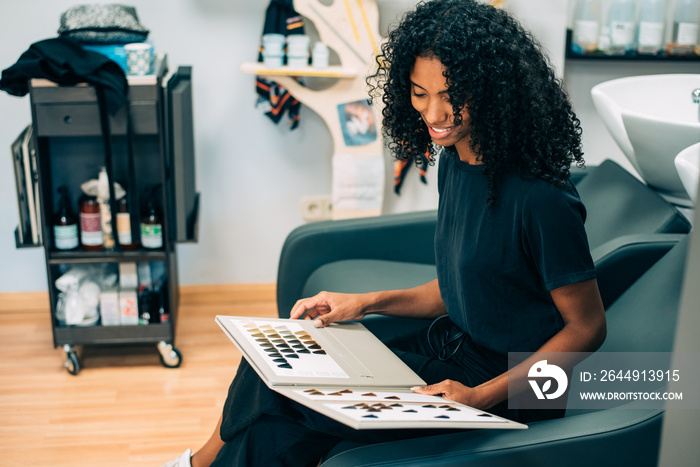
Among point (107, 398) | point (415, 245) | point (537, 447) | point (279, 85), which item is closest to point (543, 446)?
point (537, 447)

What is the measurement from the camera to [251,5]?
7.97ft

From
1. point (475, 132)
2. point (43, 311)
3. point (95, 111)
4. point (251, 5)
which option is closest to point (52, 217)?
point (95, 111)

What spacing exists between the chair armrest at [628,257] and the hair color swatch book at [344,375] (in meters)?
0.54

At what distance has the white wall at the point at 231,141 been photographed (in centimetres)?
239

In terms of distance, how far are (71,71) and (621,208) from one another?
147 cm

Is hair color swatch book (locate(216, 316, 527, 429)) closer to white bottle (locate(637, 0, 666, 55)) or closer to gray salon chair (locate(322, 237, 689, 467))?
gray salon chair (locate(322, 237, 689, 467))

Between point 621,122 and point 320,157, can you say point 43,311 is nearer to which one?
point 320,157

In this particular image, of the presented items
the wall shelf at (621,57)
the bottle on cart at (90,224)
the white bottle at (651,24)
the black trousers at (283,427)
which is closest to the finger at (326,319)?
the black trousers at (283,427)

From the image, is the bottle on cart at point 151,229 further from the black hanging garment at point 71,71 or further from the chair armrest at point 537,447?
the chair armrest at point 537,447

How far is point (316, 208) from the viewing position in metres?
2.65

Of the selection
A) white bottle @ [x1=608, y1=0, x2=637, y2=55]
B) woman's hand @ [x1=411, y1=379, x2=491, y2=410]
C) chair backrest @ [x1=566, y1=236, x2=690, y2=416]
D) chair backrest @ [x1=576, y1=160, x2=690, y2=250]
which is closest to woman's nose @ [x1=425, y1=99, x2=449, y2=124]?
woman's hand @ [x1=411, y1=379, x2=491, y2=410]

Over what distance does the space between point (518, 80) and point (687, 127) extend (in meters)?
0.61

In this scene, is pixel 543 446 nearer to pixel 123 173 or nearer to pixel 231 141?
pixel 123 173

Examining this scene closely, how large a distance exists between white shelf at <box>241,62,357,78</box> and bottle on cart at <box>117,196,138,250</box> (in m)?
0.59
